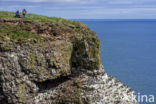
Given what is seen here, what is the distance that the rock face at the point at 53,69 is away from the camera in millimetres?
21516

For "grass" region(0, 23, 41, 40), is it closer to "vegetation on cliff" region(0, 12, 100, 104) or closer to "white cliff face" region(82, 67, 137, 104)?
"vegetation on cliff" region(0, 12, 100, 104)

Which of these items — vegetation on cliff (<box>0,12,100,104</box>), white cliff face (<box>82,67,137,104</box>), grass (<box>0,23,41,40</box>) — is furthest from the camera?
white cliff face (<box>82,67,137,104</box>)

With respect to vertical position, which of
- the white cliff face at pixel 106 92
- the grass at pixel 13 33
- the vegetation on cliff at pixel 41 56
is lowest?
the white cliff face at pixel 106 92

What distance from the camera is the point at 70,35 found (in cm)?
2695

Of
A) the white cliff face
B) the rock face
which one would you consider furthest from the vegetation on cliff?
the white cliff face

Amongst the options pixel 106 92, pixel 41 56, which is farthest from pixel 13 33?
pixel 106 92

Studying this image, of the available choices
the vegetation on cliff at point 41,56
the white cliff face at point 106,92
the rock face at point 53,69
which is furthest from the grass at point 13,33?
the white cliff face at point 106,92

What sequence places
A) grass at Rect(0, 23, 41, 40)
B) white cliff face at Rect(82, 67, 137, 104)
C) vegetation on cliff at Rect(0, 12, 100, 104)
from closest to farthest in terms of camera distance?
1. vegetation on cliff at Rect(0, 12, 100, 104)
2. grass at Rect(0, 23, 41, 40)
3. white cliff face at Rect(82, 67, 137, 104)

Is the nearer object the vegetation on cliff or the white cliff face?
the vegetation on cliff

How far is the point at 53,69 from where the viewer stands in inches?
944

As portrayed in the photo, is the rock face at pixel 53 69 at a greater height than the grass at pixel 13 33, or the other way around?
the grass at pixel 13 33

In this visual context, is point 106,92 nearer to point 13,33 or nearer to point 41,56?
point 41,56

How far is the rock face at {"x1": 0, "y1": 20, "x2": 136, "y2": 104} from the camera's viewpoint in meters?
21.5

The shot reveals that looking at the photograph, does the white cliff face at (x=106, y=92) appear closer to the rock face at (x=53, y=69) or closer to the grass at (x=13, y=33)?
the rock face at (x=53, y=69)
